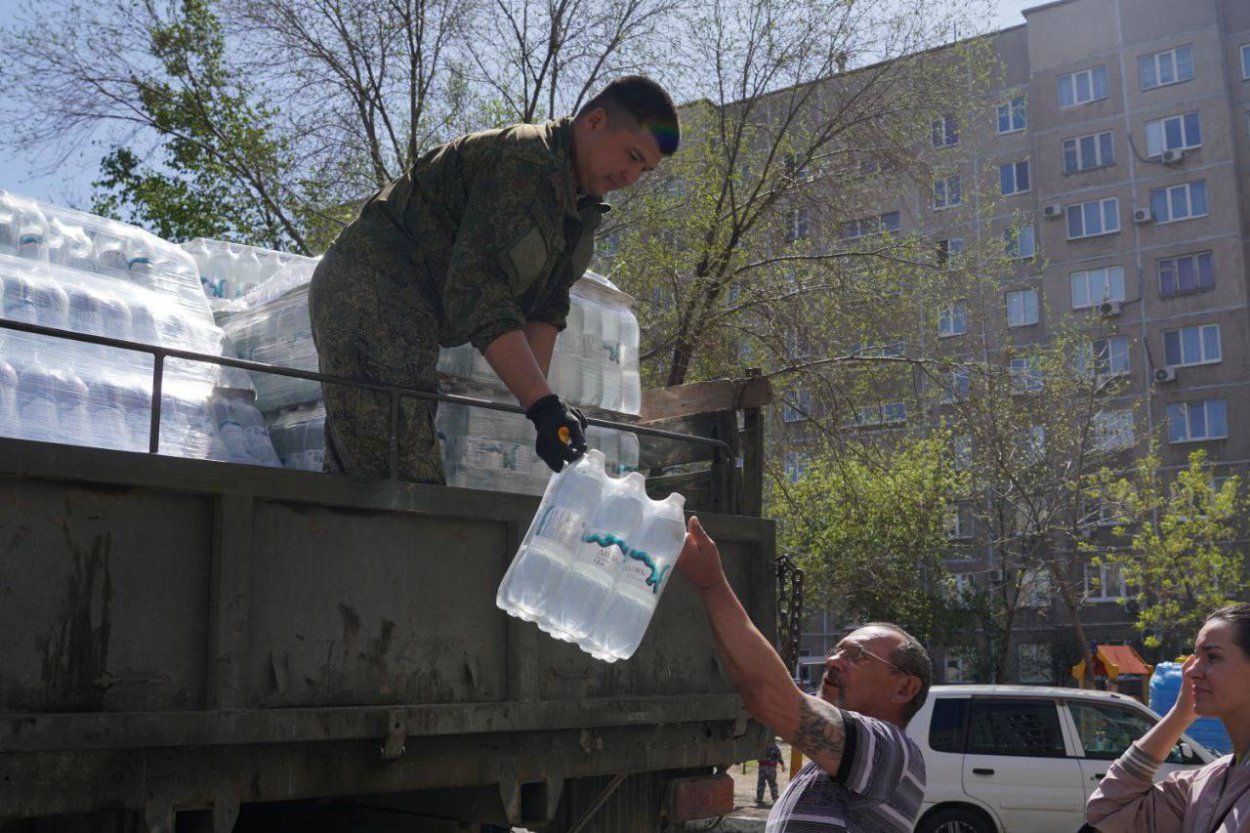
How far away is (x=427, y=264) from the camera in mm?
4516

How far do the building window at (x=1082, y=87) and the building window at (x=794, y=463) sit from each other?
3499 cm

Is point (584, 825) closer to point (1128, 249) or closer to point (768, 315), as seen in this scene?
point (768, 315)

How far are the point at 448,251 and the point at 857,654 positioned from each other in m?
1.90

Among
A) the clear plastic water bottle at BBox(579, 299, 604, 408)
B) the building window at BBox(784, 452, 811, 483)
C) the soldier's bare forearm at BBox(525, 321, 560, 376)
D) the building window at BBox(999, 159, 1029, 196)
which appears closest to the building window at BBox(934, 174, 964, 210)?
the building window at BBox(784, 452, 811, 483)

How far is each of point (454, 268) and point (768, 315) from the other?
12046 mm

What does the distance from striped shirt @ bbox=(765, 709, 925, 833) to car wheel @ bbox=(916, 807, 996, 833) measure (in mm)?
9198

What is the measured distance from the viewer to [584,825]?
178 inches

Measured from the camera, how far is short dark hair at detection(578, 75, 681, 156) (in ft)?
14.0

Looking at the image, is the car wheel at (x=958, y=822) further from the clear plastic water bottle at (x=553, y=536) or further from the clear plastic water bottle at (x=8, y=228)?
the clear plastic water bottle at (x=8, y=228)

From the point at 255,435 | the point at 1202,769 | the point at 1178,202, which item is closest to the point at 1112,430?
the point at 1178,202

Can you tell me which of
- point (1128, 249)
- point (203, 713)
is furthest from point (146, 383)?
point (1128, 249)

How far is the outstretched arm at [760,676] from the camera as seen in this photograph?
3.10 metres

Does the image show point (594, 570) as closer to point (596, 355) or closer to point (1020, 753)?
point (596, 355)

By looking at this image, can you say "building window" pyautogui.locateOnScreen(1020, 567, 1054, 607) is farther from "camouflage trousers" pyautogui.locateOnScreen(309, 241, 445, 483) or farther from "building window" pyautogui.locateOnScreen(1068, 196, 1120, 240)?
"camouflage trousers" pyautogui.locateOnScreen(309, 241, 445, 483)
